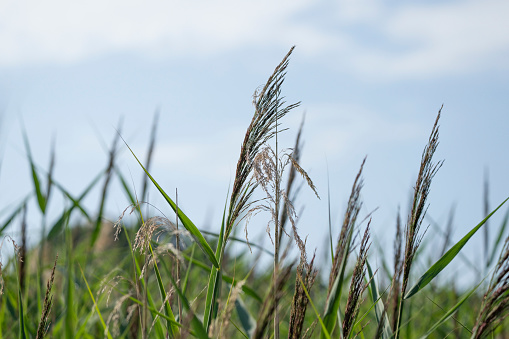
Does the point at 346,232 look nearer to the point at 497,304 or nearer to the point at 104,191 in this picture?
the point at 497,304

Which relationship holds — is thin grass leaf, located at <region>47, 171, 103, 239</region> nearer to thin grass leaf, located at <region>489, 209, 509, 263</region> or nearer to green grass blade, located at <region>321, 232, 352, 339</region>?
green grass blade, located at <region>321, 232, 352, 339</region>

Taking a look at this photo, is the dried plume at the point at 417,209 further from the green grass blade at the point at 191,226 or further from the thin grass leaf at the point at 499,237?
the thin grass leaf at the point at 499,237

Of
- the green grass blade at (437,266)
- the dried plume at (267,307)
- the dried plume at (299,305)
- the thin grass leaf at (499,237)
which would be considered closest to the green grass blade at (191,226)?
the dried plume at (299,305)

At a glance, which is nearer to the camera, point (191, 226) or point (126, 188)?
point (191, 226)

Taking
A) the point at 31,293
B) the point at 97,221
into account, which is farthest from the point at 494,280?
the point at 31,293

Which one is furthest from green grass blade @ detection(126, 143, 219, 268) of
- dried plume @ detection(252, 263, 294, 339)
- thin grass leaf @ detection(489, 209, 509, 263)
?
thin grass leaf @ detection(489, 209, 509, 263)

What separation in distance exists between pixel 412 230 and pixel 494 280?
0.25m

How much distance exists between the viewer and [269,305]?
3.17 ft

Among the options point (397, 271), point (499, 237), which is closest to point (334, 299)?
point (397, 271)

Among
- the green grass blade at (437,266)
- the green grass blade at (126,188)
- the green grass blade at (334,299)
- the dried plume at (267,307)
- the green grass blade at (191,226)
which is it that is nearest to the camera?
the dried plume at (267,307)

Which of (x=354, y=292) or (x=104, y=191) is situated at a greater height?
(x=104, y=191)

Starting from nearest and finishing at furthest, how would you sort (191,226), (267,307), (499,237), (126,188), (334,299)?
1. (267,307)
2. (334,299)
3. (191,226)
4. (126,188)
5. (499,237)

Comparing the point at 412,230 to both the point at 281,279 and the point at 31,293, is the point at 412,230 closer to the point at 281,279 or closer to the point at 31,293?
→ the point at 281,279

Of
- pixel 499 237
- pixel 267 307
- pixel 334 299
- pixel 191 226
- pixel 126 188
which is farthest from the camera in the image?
pixel 499 237
